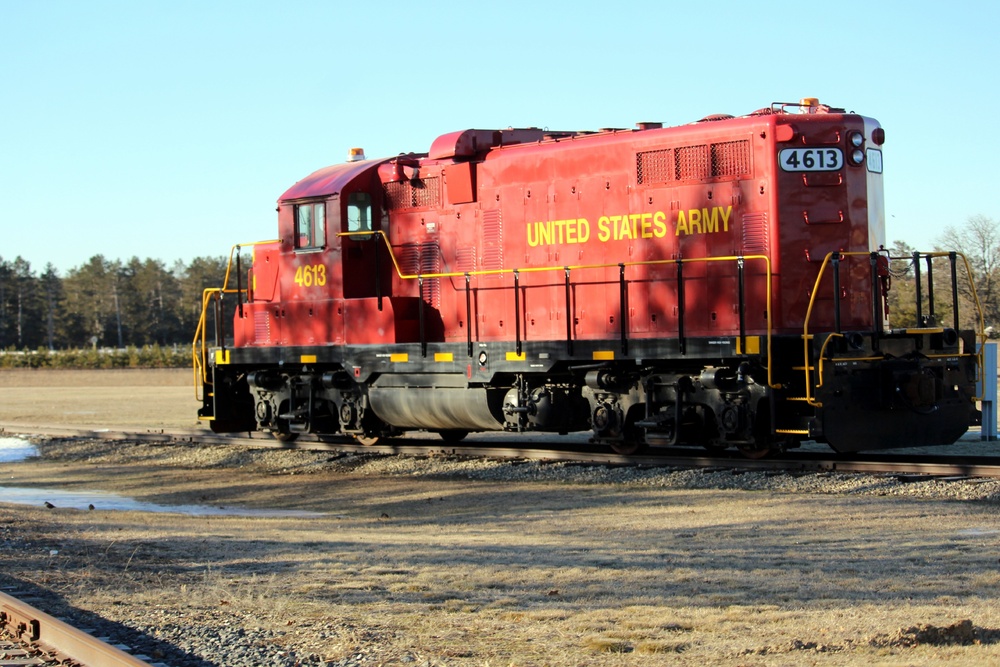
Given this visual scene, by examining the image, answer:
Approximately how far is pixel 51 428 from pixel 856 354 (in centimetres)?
1679

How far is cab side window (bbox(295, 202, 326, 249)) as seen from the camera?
16609mm

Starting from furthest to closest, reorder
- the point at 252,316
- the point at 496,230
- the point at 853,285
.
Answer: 1. the point at 252,316
2. the point at 496,230
3. the point at 853,285

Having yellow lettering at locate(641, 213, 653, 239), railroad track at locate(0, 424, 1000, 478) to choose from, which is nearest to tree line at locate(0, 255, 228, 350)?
railroad track at locate(0, 424, 1000, 478)

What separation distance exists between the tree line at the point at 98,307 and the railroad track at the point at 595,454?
271ft

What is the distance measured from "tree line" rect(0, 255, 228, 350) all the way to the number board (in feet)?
300

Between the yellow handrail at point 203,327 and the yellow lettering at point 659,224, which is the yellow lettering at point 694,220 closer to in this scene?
the yellow lettering at point 659,224

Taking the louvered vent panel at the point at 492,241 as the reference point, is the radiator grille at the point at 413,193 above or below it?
above

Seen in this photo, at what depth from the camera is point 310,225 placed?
55.3 ft

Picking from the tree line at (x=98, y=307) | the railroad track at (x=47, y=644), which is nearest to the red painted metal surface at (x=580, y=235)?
the railroad track at (x=47, y=644)

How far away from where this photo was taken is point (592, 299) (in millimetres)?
14234

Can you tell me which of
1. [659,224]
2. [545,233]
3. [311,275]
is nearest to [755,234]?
[659,224]

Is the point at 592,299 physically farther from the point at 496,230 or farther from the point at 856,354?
the point at 856,354

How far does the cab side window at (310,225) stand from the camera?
16.6 meters

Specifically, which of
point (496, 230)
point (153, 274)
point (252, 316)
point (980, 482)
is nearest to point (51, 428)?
point (252, 316)
